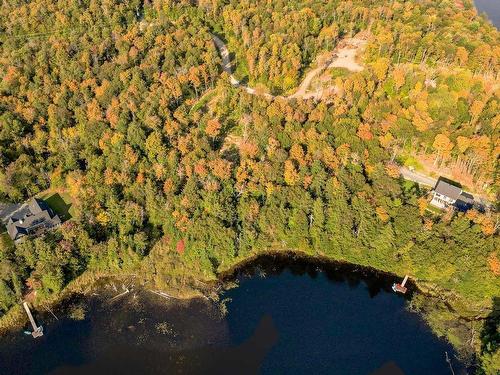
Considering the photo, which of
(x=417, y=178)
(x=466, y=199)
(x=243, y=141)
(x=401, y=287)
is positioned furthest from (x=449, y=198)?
(x=243, y=141)

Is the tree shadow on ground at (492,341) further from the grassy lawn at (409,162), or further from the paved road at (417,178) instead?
the grassy lawn at (409,162)

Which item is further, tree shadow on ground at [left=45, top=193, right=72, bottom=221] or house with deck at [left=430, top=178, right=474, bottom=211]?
tree shadow on ground at [left=45, top=193, right=72, bottom=221]

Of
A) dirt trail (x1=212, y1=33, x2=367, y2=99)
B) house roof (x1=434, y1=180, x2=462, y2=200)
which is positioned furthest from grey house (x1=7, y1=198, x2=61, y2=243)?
house roof (x1=434, y1=180, x2=462, y2=200)

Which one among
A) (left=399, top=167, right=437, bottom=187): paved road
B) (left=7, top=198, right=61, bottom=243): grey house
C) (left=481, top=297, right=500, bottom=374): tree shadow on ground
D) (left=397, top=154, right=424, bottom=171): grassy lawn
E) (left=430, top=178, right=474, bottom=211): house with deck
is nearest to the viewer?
(left=481, top=297, right=500, bottom=374): tree shadow on ground

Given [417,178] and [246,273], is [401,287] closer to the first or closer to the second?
[417,178]

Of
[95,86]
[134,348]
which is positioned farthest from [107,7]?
[134,348]

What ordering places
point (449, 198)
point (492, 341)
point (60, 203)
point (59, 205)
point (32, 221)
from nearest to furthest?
point (492, 341), point (32, 221), point (449, 198), point (59, 205), point (60, 203)

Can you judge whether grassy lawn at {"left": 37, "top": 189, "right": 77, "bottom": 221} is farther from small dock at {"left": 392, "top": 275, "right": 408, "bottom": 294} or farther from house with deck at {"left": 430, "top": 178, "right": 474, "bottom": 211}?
house with deck at {"left": 430, "top": 178, "right": 474, "bottom": 211}

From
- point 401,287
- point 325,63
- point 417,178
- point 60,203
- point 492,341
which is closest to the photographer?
point 492,341
